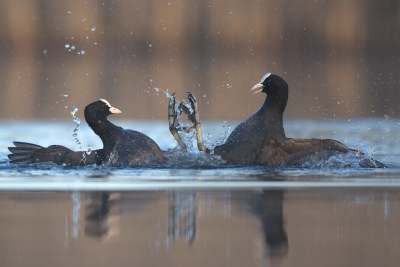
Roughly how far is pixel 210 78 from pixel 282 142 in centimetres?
1871

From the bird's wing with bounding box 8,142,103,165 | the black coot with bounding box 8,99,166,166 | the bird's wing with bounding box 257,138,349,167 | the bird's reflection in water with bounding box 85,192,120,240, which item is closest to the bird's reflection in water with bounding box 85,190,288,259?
the bird's reflection in water with bounding box 85,192,120,240

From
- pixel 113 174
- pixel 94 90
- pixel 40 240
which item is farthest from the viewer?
pixel 94 90

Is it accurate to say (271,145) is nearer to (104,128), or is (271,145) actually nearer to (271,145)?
(271,145)

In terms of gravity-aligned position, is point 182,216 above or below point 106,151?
below

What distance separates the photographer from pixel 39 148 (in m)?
8.71

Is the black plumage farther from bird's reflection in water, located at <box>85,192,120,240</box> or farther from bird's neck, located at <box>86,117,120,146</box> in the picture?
bird's reflection in water, located at <box>85,192,120,240</box>

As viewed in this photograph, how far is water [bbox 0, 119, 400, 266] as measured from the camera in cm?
378

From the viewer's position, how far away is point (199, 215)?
476 centimetres

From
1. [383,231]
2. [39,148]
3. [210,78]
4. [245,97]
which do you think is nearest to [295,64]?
[210,78]

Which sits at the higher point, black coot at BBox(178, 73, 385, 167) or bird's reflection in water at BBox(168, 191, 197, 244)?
black coot at BBox(178, 73, 385, 167)

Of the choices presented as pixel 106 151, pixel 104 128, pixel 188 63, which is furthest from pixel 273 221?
pixel 188 63

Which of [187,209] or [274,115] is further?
[274,115]

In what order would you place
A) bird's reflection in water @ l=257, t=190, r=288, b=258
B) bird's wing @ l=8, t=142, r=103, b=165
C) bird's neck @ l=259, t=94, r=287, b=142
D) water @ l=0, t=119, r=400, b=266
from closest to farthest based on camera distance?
1. water @ l=0, t=119, r=400, b=266
2. bird's reflection in water @ l=257, t=190, r=288, b=258
3. bird's wing @ l=8, t=142, r=103, b=165
4. bird's neck @ l=259, t=94, r=287, b=142

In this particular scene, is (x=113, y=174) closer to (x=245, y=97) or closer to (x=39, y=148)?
(x=39, y=148)
